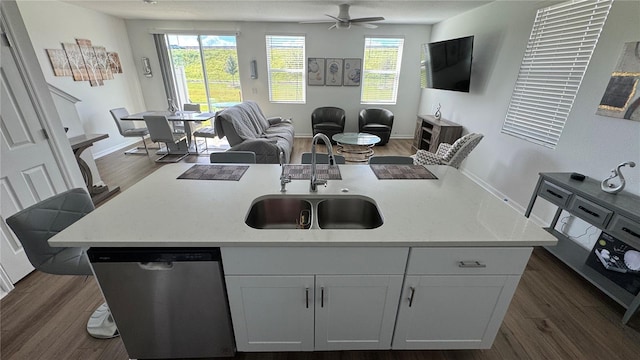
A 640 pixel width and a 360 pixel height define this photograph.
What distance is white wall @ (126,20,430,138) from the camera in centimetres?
536

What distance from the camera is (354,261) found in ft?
3.66

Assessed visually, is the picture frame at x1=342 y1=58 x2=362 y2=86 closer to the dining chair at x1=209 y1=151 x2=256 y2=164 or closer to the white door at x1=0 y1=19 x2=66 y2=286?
the dining chair at x1=209 y1=151 x2=256 y2=164

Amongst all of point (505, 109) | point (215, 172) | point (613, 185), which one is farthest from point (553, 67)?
point (215, 172)

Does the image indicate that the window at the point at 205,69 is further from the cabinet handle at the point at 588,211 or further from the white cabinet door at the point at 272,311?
the cabinet handle at the point at 588,211

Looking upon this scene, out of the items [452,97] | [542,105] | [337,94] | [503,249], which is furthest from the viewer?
[337,94]

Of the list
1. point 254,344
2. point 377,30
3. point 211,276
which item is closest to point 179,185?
point 211,276

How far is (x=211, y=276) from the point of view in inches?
44.8

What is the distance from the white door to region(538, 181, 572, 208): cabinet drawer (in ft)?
13.8

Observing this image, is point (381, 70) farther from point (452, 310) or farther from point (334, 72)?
point (452, 310)

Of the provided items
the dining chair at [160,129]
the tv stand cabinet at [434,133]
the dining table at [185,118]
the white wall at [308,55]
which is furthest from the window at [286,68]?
the tv stand cabinet at [434,133]

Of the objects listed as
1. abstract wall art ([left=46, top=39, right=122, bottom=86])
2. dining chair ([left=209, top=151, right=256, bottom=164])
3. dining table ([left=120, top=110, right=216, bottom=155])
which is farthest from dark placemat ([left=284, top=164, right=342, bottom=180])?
abstract wall art ([left=46, top=39, right=122, bottom=86])

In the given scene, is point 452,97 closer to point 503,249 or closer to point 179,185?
point 503,249

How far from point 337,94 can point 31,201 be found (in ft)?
17.2

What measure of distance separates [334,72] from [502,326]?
212 inches
